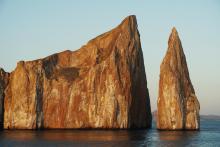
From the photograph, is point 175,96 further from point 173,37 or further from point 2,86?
point 2,86

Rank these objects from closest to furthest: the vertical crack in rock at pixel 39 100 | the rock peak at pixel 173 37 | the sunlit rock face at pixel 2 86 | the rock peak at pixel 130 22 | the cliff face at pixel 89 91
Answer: the rock peak at pixel 173 37 → the cliff face at pixel 89 91 → the vertical crack in rock at pixel 39 100 → the sunlit rock face at pixel 2 86 → the rock peak at pixel 130 22

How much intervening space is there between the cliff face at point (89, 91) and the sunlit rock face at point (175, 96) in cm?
1088

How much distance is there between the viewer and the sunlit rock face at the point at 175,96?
104 metres

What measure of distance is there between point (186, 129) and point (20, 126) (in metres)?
40.7

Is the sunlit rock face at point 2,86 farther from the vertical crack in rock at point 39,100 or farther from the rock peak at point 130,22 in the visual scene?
the rock peak at point 130,22

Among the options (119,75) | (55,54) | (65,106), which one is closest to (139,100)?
(119,75)

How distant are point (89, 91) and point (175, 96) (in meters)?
23.4

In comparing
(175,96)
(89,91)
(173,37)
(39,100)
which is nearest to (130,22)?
(173,37)

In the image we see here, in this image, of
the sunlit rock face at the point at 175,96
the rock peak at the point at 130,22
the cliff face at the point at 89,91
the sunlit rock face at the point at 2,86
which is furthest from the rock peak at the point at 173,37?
the sunlit rock face at the point at 2,86

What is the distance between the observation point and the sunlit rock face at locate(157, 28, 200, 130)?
103625mm

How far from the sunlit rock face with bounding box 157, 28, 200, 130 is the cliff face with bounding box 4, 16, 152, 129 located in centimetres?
1088

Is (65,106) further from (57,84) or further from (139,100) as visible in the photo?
(139,100)

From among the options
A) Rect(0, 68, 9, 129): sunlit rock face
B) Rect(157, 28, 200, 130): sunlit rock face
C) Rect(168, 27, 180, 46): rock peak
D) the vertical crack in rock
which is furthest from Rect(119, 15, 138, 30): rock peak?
Rect(0, 68, 9, 129): sunlit rock face

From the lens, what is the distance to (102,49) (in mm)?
126188
